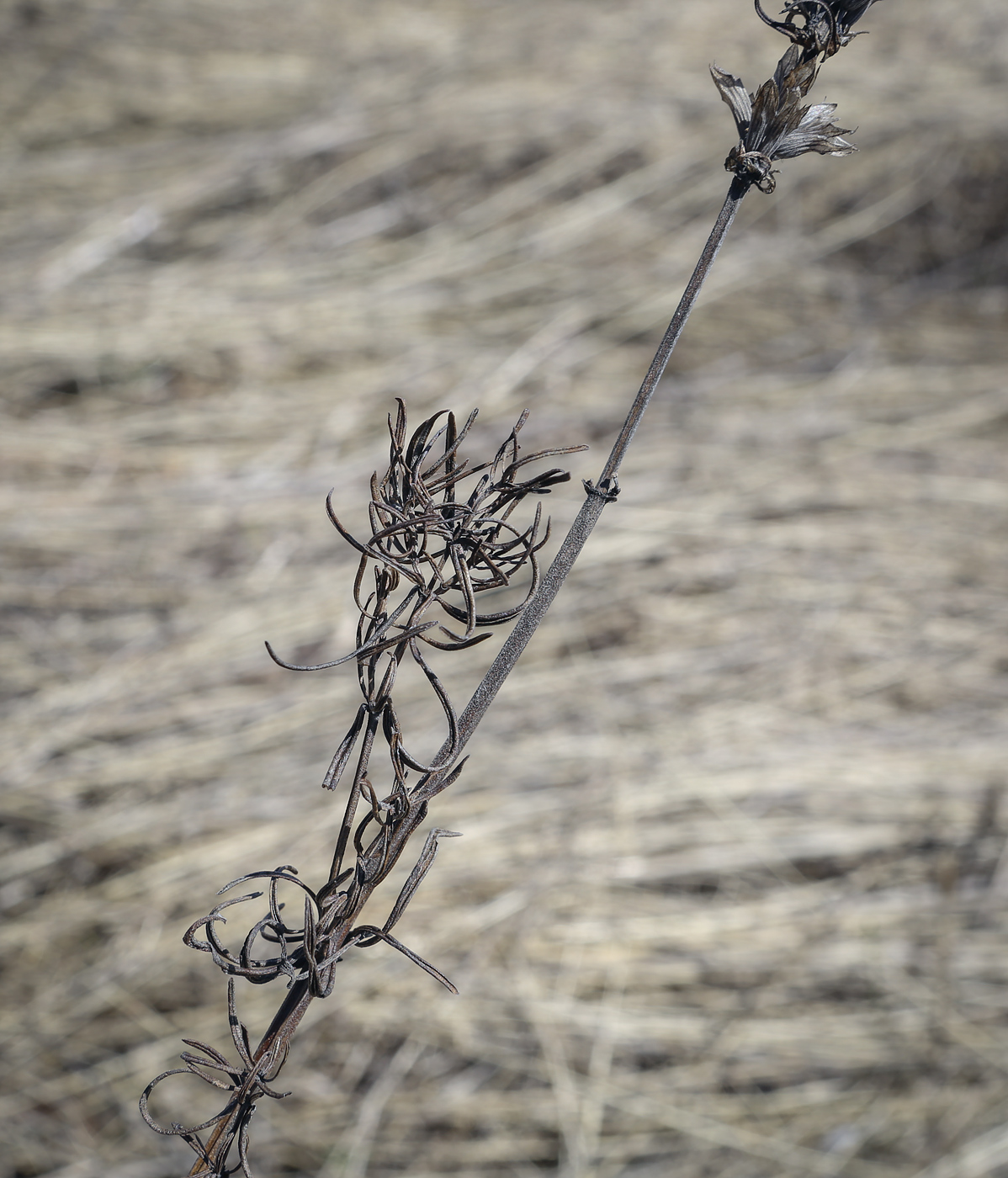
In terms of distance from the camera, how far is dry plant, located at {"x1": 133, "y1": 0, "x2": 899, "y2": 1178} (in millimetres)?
179

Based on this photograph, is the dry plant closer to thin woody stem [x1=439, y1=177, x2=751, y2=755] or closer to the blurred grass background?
thin woody stem [x1=439, y1=177, x2=751, y2=755]

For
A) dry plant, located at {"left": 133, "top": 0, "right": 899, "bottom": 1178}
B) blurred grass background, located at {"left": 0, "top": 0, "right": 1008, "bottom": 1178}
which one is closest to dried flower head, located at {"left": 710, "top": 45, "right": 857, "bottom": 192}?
dry plant, located at {"left": 133, "top": 0, "right": 899, "bottom": 1178}

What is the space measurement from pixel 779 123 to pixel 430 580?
0.12m

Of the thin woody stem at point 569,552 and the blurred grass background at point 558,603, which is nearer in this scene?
the thin woody stem at point 569,552

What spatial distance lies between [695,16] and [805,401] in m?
1.31

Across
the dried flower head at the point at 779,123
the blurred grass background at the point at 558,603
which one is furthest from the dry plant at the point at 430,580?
the blurred grass background at the point at 558,603

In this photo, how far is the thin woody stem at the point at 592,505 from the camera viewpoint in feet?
0.55

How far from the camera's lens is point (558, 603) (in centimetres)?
138

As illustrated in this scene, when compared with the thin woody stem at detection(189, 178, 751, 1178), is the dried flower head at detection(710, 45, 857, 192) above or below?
above

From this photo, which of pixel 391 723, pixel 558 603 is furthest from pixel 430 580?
pixel 558 603

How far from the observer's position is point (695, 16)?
2.34 metres

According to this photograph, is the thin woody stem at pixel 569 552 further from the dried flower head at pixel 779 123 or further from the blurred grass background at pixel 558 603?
the blurred grass background at pixel 558 603

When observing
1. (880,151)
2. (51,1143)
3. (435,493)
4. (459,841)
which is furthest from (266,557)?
(880,151)

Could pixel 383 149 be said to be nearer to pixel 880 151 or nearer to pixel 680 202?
pixel 680 202
